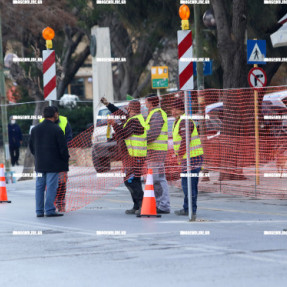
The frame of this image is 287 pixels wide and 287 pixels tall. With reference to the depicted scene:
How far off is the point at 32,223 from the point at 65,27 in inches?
857

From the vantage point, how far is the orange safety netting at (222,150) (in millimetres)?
17219

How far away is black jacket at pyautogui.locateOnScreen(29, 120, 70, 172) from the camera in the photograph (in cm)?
1475

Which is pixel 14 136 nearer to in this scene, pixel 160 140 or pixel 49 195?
pixel 49 195

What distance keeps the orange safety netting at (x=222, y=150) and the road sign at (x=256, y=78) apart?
0.22 metres

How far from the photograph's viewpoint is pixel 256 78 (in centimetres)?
1938

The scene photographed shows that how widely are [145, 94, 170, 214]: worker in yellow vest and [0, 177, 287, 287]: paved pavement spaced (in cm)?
64

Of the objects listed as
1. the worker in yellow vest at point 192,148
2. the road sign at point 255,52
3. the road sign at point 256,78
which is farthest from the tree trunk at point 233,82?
the worker in yellow vest at point 192,148

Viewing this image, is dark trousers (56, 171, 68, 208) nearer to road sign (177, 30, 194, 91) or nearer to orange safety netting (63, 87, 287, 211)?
orange safety netting (63, 87, 287, 211)

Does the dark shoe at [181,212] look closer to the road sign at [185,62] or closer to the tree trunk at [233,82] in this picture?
the road sign at [185,62]

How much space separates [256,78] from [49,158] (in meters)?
6.31

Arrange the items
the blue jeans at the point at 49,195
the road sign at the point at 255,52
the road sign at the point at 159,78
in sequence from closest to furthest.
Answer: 1. the blue jeans at the point at 49,195
2. the road sign at the point at 255,52
3. the road sign at the point at 159,78

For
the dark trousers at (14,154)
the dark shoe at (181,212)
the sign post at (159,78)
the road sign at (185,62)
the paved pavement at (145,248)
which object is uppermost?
the sign post at (159,78)

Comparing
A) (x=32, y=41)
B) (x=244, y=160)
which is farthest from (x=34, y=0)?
(x=244, y=160)

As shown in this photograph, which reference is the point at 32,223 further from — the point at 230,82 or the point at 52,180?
the point at 230,82
